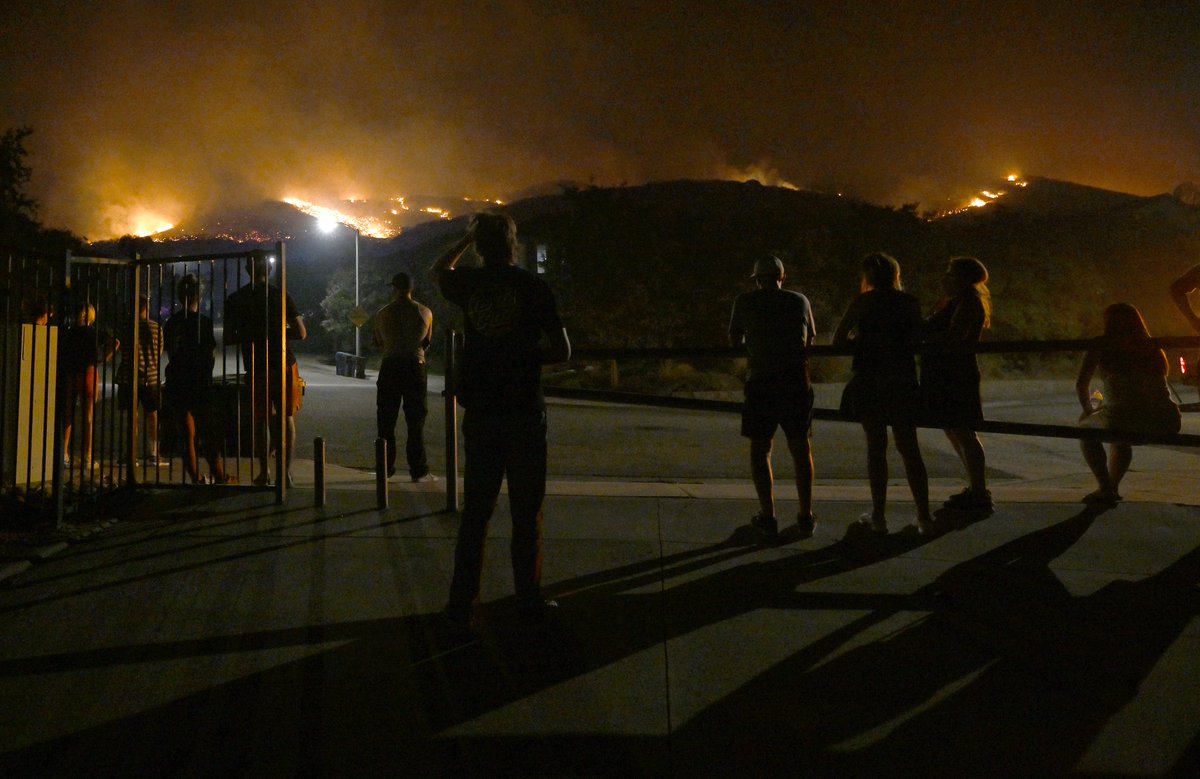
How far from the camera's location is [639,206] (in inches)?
1593

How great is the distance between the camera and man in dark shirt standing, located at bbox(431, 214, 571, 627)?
3922 millimetres

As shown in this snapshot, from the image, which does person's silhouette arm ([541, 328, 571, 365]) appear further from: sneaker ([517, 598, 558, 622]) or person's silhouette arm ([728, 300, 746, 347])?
person's silhouette arm ([728, 300, 746, 347])

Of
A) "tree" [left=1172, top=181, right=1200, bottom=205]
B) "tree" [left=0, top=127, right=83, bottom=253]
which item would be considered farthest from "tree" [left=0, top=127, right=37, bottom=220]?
"tree" [left=1172, top=181, right=1200, bottom=205]

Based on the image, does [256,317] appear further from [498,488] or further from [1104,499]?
[1104,499]

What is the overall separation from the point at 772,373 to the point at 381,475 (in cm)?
277

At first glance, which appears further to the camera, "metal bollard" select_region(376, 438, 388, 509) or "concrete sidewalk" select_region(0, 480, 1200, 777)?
"metal bollard" select_region(376, 438, 388, 509)

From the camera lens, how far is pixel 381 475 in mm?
6492

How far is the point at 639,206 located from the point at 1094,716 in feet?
126

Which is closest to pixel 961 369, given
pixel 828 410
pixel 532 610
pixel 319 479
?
pixel 828 410

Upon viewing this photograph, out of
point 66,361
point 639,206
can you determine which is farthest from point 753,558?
point 639,206

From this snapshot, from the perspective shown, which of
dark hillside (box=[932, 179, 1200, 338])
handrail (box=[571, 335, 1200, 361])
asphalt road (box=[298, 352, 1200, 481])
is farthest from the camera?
dark hillside (box=[932, 179, 1200, 338])

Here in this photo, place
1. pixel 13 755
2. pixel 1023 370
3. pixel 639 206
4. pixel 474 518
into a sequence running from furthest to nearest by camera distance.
Answer: pixel 639 206
pixel 1023 370
pixel 474 518
pixel 13 755

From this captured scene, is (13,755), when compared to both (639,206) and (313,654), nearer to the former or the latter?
(313,654)

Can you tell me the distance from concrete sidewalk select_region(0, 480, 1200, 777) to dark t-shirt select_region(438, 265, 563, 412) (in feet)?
3.30
